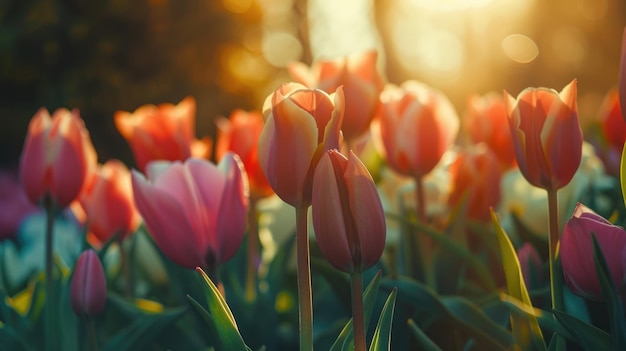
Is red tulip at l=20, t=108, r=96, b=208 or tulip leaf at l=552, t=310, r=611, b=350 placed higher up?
tulip leaf at l=552, t=310, r=611, b=350

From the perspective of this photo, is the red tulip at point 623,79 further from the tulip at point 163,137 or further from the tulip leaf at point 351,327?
the tulip at point 163,137

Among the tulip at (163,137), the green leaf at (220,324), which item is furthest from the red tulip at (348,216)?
the tulip at (163,137)

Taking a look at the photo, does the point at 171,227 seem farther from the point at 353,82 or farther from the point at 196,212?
the point at 353,82

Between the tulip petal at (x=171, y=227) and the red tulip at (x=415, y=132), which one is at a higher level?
the red tulip at (x=415, y=132)

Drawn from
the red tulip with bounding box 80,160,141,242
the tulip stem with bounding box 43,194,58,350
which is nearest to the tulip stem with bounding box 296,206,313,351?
the tulip stem with bounding box 43,194,58,350

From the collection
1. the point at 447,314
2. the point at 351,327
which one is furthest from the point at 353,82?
the point at 351,327

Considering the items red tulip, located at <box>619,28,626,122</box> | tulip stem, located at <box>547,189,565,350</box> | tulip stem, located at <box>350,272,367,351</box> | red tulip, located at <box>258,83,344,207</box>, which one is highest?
red tulip, located at <box>619,28,626,122</box>

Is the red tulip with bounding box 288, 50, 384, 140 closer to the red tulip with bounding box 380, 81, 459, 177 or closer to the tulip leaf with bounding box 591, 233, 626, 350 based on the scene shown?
the red tulip with bounding box 380, 81, 459, 177
